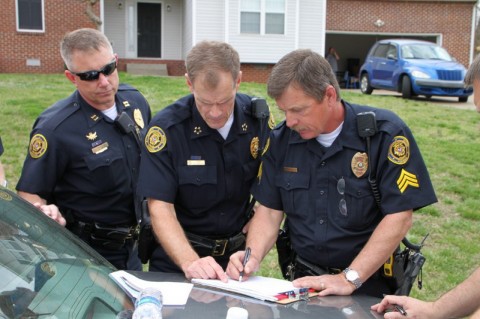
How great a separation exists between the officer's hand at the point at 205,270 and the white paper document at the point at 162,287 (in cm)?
10

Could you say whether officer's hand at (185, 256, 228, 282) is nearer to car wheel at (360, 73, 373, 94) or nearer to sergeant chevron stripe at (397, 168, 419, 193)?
sergeant chevron stripe at (397, 168, 419, 193)

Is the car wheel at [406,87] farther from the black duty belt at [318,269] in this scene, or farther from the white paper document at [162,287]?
the white paper document at [162,287]

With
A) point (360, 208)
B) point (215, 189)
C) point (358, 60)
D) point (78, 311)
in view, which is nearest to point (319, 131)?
point (360, 208)

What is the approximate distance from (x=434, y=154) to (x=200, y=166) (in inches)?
252

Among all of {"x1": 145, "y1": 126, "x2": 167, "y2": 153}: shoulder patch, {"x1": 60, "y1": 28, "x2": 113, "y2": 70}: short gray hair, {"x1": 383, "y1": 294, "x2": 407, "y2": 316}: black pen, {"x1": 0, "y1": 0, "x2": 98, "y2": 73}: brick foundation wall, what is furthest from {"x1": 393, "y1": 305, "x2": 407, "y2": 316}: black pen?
{"x1": 0, "y1": 0, "x2": 98, "y2": 73}: brick foundation wall

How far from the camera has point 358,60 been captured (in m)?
27.8

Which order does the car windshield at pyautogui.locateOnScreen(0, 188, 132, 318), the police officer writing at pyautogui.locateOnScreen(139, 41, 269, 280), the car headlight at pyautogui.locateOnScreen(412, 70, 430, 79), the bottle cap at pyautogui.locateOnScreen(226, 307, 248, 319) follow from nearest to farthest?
the car windshield at pyautogui.locateOnScreen(0, 188, 132, 318) < the bottle cap at pyautogui.locateOnScreen(226, 307, 248, 319) < the police officer writing at pyautogui.locateOnScreen(139, 41, 269, 280) < the car headlight at pyautogui.locateOnScreen(412, 70, 430, 79)

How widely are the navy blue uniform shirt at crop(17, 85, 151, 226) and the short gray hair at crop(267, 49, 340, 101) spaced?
115cm

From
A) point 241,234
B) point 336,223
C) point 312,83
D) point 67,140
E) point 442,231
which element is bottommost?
point 442,231

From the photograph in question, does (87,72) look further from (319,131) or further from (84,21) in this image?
(84,21)

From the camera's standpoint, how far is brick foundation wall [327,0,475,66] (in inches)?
931

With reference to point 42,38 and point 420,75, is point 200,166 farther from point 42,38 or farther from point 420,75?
point 42,38

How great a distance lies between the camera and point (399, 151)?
2541 millimetres

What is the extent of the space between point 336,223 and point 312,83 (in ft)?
2.10
